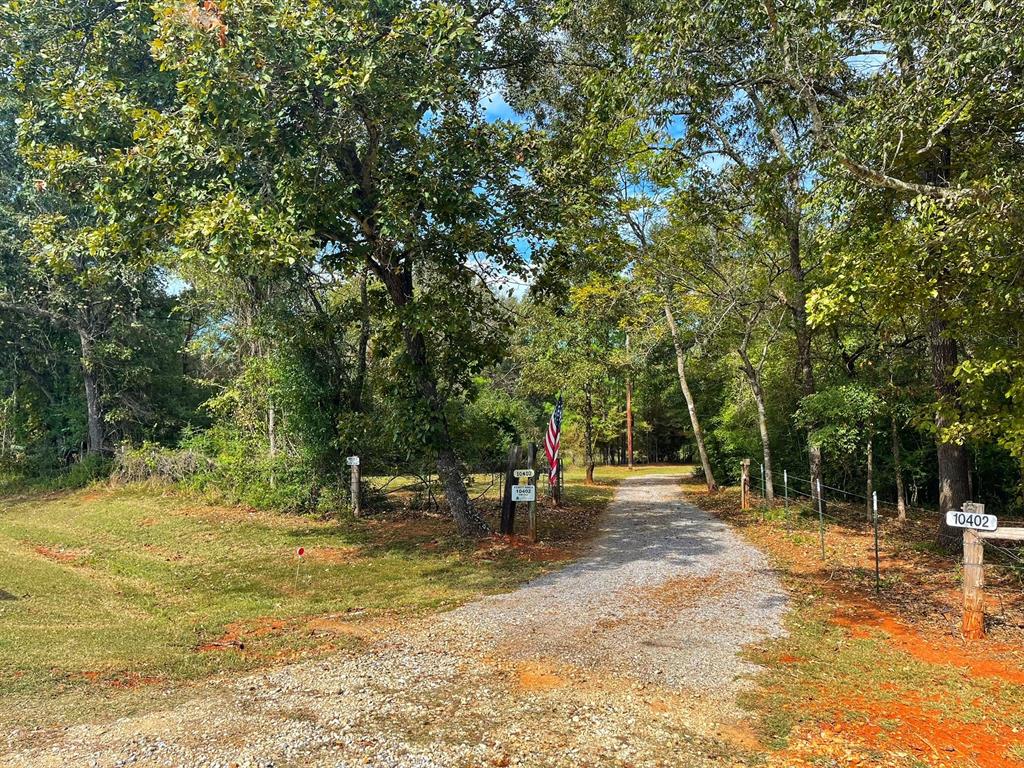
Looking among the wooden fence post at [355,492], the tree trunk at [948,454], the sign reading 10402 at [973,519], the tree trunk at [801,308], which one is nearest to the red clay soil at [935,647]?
the sign reading 10402 at [973,519]

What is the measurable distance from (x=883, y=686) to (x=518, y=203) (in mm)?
7861

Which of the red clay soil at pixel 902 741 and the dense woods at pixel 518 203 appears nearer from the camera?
the red clay soil at pixel 902 741

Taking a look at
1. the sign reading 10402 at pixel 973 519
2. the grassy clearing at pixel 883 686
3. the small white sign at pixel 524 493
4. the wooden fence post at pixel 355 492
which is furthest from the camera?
the wooden fence post at pixel 355 492

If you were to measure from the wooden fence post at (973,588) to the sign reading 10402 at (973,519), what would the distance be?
0.17 metres

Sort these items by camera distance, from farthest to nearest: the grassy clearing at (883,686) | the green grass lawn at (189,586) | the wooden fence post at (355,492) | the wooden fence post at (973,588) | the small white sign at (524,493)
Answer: the wooden fence post at (355,492) → the small white sign at (524,493) → the wooden fence post at (973,588) → the green grass lawn at (189,586) → the grassy clearing at (883,686)

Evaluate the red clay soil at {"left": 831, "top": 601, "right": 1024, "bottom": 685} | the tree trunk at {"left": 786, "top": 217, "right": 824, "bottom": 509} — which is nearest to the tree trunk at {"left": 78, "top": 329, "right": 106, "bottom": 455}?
the tree trunk at {"left": 786, "top": 217, "right": 824, "bottom": 509}

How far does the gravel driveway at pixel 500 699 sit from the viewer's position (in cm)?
364

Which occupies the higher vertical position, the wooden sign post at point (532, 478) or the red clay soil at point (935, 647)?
the wooden sign post at point (532, 478)

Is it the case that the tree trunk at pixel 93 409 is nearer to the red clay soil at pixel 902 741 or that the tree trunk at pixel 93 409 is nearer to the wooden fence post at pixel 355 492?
the wooden fence post at pixel 355 492

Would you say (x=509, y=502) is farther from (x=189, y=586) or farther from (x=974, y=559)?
(x=974, y=559)

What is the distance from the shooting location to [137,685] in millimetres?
4738

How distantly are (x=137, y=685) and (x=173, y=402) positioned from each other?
20.5 meters

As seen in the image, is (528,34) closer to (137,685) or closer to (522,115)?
(522,115)

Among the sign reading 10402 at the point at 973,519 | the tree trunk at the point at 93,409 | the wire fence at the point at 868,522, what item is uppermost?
the tree trunk at the point at 93,409
